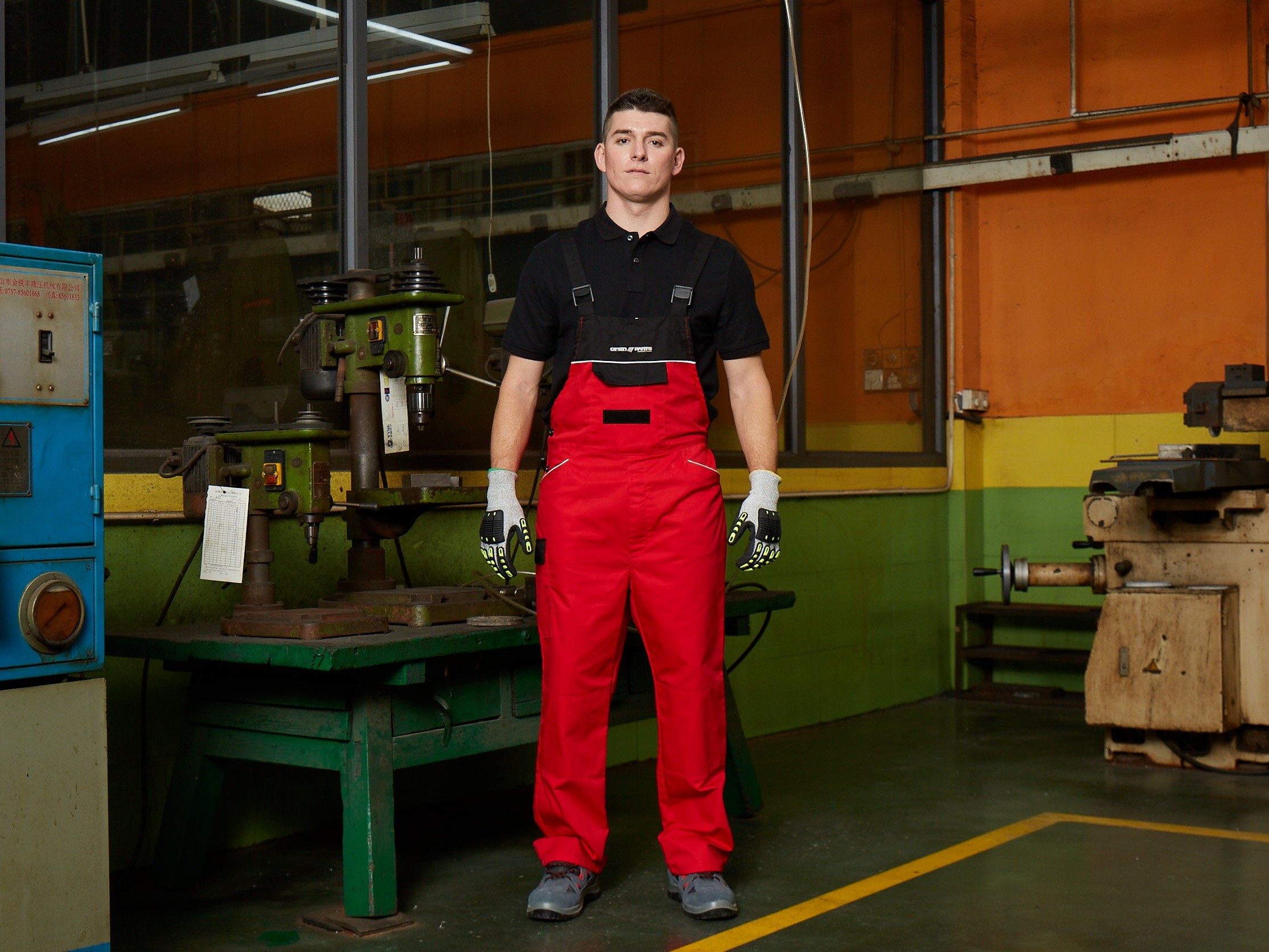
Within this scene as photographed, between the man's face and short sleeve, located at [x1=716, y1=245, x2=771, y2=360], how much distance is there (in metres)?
0.21

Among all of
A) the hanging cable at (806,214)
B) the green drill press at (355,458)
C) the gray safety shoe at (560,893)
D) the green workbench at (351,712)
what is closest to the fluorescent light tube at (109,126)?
the green drill press at (355,458)

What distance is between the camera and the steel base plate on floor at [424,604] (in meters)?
2.75

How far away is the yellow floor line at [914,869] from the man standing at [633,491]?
9 centimetres

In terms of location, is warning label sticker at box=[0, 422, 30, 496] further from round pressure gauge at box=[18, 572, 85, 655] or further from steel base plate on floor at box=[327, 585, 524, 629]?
steel base plate on floor at box=[327, 585, 524, 629]

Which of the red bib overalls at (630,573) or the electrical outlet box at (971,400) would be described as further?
the electrical outlet box at (971,400)

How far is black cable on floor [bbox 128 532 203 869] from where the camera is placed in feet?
9.75

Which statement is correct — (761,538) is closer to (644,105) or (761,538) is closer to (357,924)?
(644,105)

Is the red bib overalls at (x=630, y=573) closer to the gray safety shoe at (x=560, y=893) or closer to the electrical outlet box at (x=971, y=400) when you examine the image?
the gray safety shoe at (x=560, y=893)

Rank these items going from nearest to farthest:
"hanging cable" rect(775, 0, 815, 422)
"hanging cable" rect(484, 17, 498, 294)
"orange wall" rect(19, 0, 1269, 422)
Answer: "hanging cable" rect(484, 17, 498, 294)
"hanging cable" rect(775, 0, 815, 422)
"orange wall" rect(19, 0, 1269, 422)

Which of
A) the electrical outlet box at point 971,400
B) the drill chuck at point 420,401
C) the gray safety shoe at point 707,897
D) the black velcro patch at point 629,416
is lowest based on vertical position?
the gray safety shoe at point 707,897

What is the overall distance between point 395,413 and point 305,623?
0.55m

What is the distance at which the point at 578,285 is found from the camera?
2.71 metres

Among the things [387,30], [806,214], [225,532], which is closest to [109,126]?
[387,30]

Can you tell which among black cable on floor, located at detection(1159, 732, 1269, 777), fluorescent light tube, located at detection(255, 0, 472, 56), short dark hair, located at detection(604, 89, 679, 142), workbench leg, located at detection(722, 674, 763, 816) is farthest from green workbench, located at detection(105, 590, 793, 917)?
black cable on floor, located at detection(1159, 732, 1269, 777)
